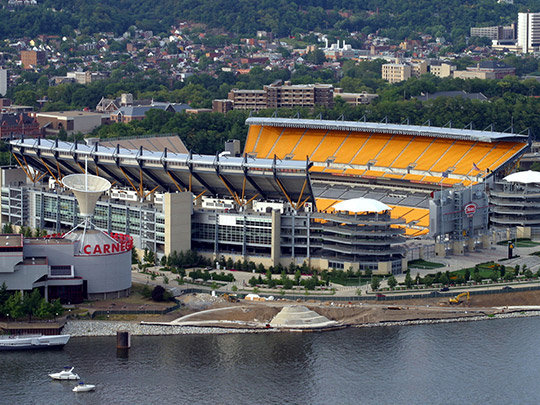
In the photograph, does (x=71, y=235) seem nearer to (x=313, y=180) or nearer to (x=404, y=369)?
(x=404, y=369)

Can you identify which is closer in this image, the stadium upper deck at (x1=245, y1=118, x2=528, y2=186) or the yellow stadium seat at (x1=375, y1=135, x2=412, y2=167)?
the stadium upper deck at (x1=245, y1=118, x2=528, y2=186)

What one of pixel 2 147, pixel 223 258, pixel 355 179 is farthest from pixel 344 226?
pixel 2 147

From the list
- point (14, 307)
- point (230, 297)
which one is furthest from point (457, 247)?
point (14, 307)

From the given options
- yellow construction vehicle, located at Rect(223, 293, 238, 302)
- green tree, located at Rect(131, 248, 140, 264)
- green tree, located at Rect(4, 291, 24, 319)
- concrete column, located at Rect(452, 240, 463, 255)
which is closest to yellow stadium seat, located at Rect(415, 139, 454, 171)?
concrete column, located at Rect(452, 240, 463, 255)

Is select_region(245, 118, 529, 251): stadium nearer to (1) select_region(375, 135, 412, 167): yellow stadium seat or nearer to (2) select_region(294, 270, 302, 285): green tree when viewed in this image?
(1) select_region(375, 135, 412, 167): yellow stadium seat

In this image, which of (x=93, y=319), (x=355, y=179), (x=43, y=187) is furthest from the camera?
(x=355, y=179)
